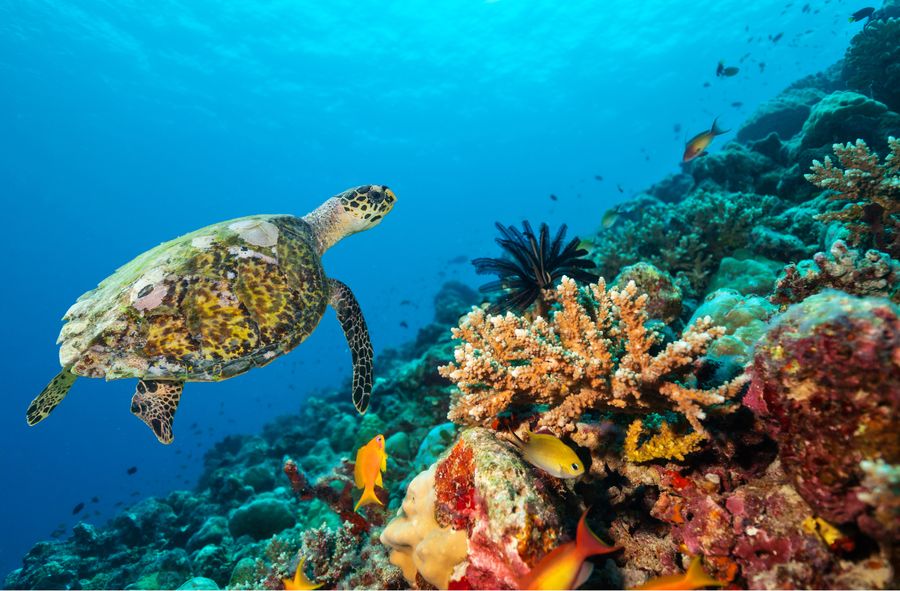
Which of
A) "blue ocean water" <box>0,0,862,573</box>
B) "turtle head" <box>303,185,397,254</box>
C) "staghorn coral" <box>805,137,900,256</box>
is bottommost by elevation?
"staghorn coral" <box>805,137,900,256</box>

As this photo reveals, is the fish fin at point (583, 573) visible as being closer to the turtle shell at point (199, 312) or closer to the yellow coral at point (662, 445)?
the yellow coral at point (662, 445)

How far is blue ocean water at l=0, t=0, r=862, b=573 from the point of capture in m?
38.7

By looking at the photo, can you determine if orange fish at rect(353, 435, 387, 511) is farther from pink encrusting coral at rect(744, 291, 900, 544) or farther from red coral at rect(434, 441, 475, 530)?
pink encrusting coral at rect(744, 291, 900, 544)

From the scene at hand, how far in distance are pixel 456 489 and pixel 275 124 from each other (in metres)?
71.5

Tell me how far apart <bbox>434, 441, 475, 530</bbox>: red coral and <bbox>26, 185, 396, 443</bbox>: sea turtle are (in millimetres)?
2262

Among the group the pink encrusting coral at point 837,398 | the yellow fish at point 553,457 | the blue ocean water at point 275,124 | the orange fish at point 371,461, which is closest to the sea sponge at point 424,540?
the orange fish at point 371,461

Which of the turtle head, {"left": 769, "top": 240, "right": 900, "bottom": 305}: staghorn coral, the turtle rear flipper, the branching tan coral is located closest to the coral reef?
{"left": 769, "top": 240, "right": 900, "bottom": 305}: staghorn coral

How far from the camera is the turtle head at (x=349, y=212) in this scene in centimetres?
538

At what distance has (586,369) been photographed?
2285 mm

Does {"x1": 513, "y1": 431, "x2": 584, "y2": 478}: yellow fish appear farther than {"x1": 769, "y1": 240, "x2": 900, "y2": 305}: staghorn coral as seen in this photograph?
No

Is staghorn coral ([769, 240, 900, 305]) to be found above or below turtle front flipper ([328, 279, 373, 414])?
below

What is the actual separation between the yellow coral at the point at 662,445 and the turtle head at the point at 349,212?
4.24 m

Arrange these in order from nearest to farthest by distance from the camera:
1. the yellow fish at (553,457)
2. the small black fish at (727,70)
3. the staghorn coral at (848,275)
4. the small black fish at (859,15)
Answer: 1. the yellow fish at (553,457)
2. the staghorn coral at (848,275)
3. the small black fish at (859,15)
4. the small black fish at (727,70)

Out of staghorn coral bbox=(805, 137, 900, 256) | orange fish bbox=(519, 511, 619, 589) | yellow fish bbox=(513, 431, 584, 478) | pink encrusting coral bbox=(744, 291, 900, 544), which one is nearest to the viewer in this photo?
pink encrusting coral bbox=(744, 291, 900, 544)
